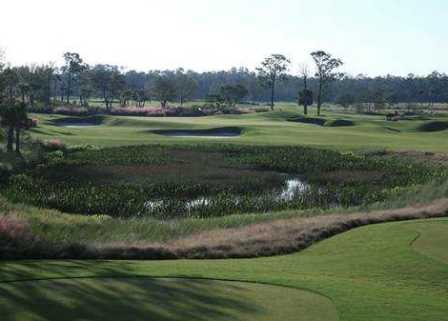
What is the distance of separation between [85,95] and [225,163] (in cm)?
9536

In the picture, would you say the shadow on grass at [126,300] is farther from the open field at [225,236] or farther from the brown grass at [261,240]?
the brown grass at [261,240]

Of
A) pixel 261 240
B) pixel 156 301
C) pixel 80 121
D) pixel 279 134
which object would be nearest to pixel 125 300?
pixel 156 301

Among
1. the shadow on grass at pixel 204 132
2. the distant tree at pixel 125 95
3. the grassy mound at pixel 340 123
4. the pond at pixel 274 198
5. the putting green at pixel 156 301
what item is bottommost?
the pond at pixel 274 198

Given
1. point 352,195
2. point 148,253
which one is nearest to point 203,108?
point 352,195

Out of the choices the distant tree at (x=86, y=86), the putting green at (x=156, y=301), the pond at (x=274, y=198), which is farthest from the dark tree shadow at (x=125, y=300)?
the distant tree at (x=86, y=86)

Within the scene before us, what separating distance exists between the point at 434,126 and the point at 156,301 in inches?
2683

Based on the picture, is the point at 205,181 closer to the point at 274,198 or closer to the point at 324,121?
the point at 274,198

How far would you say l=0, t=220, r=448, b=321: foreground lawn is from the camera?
10.1 m

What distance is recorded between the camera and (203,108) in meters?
115

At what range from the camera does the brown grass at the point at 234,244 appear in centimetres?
1441

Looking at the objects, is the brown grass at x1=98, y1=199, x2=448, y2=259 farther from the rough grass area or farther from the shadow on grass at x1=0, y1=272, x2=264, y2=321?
the rough grass area

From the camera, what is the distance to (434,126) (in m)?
73.2

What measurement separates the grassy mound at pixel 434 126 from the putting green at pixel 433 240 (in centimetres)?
5625

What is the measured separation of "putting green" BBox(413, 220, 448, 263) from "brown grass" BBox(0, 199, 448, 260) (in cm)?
194
